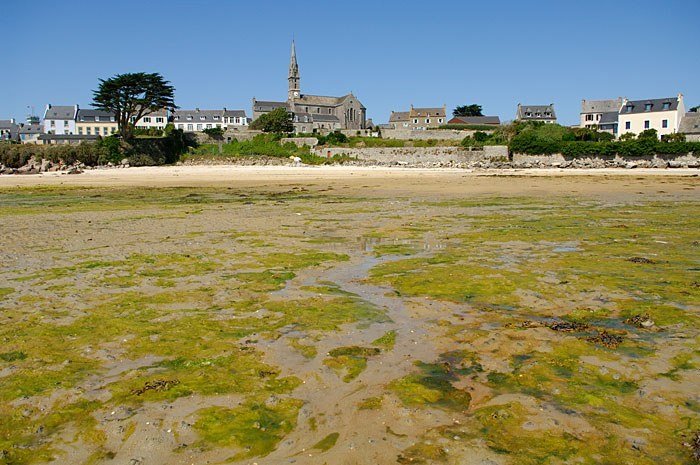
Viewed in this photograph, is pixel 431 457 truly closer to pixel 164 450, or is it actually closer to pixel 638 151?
pixel 164 450

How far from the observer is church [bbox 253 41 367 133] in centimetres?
9244

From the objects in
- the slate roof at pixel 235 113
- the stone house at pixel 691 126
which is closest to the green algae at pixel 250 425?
the stone house at pixel 691 126

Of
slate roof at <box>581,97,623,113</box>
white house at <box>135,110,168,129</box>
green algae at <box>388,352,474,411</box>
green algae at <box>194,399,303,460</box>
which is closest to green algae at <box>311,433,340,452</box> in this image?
green algae at <box>194,399,303,460</box>

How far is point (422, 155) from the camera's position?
57312 millimetres

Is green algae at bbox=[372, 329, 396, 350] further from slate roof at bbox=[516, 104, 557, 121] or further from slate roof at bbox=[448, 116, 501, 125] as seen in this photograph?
slate roof at bbox=[516, 104, 557, 121]

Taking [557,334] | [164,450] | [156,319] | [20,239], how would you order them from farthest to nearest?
1. [20,239]
2. [156,319]
3. [557,334]
4. [164,450]

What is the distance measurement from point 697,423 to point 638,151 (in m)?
49.2

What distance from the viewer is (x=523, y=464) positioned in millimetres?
3564

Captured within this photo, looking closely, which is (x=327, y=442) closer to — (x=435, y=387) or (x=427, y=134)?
(x=435, y=387)

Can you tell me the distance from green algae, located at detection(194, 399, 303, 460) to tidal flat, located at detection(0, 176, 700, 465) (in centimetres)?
2

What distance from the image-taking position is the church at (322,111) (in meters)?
92.4

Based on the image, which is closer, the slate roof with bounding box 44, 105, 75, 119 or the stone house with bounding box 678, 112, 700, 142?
the stone house with bounding box 678, 112, 700, 142

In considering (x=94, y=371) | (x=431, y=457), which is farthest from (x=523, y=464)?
(x=94, y=371)

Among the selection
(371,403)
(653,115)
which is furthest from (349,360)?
(653,115)
